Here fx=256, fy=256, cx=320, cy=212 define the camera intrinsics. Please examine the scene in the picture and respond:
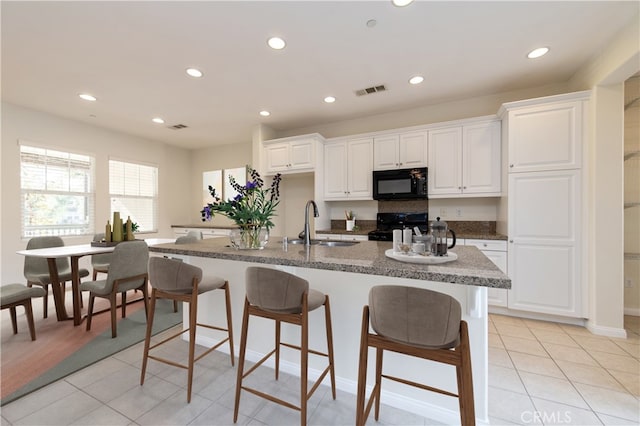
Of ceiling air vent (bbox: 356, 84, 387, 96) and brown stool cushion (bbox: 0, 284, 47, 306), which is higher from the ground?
ceiling air vent (bbox: 356, 84, 387, 96)

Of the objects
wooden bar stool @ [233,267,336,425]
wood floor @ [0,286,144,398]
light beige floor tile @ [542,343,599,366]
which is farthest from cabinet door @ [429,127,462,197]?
wood floor @ [0,286,144,398]

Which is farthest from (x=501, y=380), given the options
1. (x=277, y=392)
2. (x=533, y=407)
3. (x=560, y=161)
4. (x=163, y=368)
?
(x=163, y=368)

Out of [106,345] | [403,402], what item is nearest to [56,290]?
[106,345]

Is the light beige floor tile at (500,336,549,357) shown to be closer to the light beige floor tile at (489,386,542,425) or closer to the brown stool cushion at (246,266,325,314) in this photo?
the light beige floor tile at (489,386,542,425)

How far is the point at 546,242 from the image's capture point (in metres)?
2.74

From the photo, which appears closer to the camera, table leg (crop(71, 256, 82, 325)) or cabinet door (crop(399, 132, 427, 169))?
table leg (crop(71, 256, 82, 325))

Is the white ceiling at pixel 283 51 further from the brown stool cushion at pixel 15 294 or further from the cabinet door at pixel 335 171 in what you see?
the brown stool cushion at pixel 15 294

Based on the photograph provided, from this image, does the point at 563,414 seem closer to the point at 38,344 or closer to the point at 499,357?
the point at 499,357

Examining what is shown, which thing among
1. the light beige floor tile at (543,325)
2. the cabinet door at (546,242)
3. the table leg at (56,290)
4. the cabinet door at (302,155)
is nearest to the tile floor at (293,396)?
the light beige floor tile at (543,325)

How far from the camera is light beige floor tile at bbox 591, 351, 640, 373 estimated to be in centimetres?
196

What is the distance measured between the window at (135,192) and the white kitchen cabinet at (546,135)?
6.13m

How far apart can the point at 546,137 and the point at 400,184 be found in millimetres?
1624

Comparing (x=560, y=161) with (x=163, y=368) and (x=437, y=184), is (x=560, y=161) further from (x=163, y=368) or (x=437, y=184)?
(x=163, y=368)

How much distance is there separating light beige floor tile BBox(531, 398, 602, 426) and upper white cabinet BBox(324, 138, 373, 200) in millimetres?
2771
